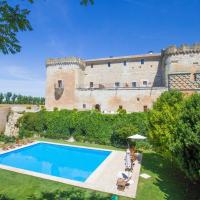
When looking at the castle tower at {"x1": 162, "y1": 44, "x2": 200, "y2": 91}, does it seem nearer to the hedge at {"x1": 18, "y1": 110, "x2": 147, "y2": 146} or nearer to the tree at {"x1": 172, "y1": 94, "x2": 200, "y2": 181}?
the hedge at {"x1": 18, "y1": 110, "x2": 147, "y2": 146}

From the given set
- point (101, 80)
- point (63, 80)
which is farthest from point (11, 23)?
point (101, 80)

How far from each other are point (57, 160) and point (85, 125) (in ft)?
23.0

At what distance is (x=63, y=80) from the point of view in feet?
112

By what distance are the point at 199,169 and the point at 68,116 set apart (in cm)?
1744

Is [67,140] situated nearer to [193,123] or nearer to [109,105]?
[109,105]

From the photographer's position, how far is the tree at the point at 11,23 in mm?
4016

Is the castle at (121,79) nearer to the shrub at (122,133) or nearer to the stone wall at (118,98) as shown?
the stone wall at (118,98)

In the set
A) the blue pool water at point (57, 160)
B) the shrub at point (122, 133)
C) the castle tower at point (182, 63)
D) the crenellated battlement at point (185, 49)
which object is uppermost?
the crenellated battlement at point (185, 49)

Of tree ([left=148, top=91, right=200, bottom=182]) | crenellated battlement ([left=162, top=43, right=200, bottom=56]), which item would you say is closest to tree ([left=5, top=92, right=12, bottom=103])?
crenellated battlement ([left=162, top=43, right=200, bottom=56])

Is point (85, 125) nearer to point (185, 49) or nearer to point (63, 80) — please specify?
point (63, 80)

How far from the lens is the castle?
27.6m

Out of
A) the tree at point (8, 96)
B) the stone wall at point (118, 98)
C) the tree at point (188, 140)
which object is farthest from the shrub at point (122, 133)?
the tree at point (8, 96)

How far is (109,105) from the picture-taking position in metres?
30.4

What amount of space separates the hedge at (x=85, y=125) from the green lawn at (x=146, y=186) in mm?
7586
